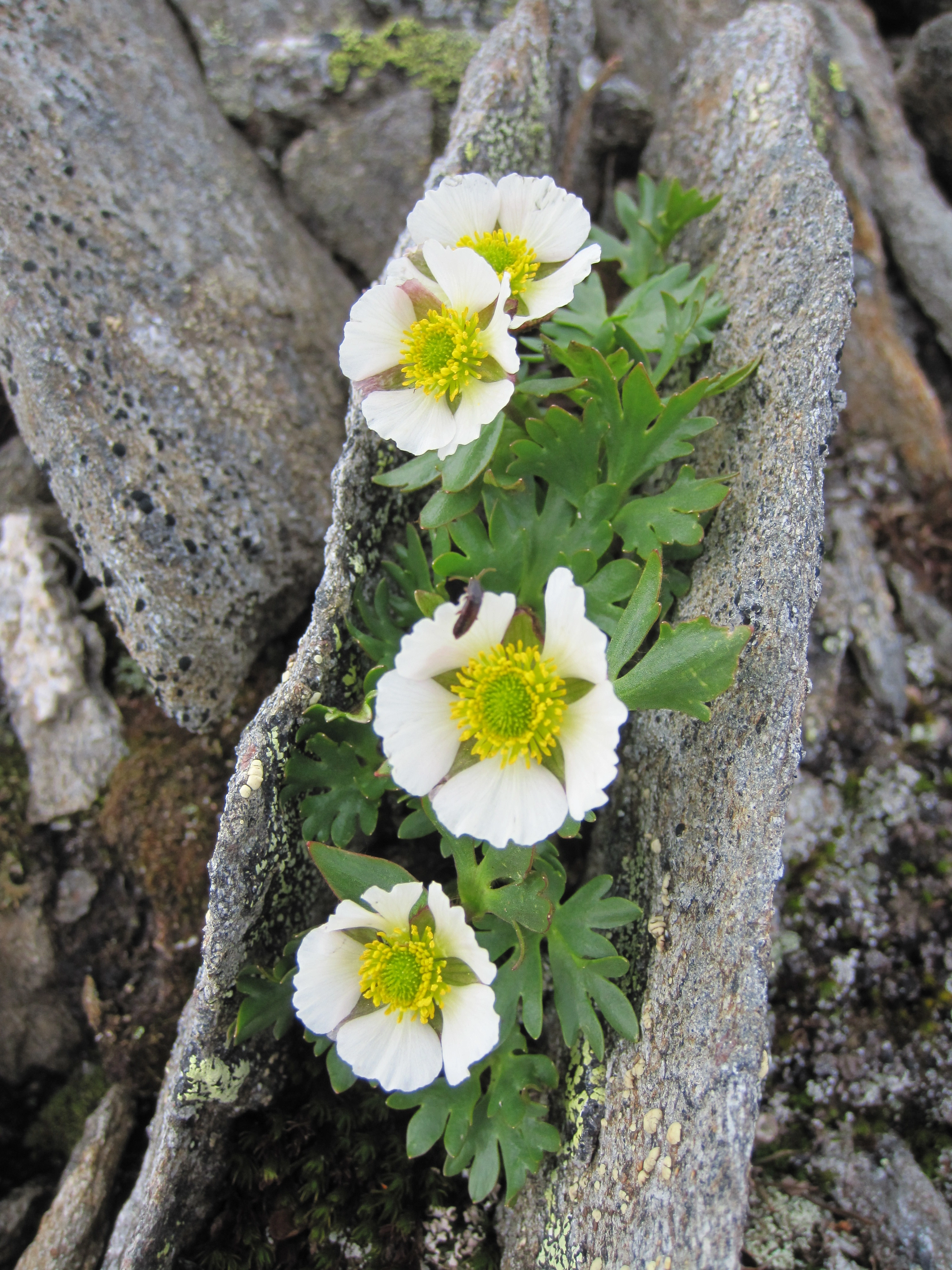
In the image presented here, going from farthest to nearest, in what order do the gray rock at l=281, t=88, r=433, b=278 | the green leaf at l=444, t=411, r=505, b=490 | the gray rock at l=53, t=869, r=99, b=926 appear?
the gray rock at l=281, t=88, r=433, b=278, the gray rock at l=53, t=869, r=99, b=926, the green leaf at l=444, t=411, r=505, b=490

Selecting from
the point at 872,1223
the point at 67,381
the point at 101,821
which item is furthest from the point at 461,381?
the point at 872,1223

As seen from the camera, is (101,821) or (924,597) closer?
(101,821)

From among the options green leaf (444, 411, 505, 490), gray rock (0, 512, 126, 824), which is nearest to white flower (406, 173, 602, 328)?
green leaf (444, 411, 505, 490)

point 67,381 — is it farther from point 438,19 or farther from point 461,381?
point 438,19

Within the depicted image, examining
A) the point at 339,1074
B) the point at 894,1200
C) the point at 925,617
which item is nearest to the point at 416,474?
the point at 339,1074

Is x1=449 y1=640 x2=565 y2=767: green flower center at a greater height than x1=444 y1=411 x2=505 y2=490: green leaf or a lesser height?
lesser

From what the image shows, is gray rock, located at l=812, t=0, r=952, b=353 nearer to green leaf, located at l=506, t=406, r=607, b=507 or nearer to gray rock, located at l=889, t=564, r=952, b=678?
gray rock, located at l=889, t=564, r=952, b=678
